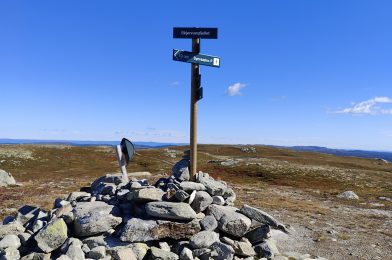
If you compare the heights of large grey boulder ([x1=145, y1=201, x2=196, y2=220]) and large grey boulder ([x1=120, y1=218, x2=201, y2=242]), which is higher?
large grey boulder ([x1=145, y1=201, x2=196, y2=220])

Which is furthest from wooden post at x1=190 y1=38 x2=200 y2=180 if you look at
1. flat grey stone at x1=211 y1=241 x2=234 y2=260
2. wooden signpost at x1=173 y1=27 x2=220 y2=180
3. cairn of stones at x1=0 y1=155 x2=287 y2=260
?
flat grey stone at x1=211 y1=241 x2=234 y2=260

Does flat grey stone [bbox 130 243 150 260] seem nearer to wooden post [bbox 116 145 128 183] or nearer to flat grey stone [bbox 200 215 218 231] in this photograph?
flat grey stone [bbox 200 215 218 231]

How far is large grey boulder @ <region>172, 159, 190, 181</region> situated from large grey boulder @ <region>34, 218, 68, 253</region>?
5026 millimetres

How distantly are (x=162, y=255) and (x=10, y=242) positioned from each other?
533cm

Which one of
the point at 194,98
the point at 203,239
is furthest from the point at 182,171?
the point at 203,239

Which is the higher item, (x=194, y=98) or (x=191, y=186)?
(x=194, y=98)

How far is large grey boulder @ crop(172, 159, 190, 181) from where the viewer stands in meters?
16.2

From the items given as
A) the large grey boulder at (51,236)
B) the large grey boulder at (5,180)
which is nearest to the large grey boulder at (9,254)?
the large grey boulder at (51,236)

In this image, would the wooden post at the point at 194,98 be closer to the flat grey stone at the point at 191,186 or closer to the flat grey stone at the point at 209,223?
the flat grey stone at the point at 191,186

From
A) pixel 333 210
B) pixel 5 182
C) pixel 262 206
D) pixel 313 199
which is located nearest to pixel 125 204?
pixel 262 206

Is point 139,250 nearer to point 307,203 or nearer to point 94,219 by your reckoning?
point 94,219

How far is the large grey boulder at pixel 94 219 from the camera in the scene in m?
13.4

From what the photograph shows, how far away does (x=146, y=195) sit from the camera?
562 inches

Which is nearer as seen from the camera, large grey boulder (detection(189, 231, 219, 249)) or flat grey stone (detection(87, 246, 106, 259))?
flat grey stone (detection(87, 246, 106, 259))
